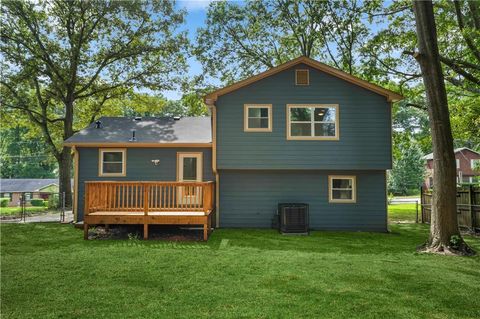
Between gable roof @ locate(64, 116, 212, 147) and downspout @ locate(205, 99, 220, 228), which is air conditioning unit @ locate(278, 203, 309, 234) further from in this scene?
gable roof @ locate(64, 116, 212, 147)

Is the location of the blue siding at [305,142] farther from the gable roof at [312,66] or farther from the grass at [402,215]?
the grass at [402,215]

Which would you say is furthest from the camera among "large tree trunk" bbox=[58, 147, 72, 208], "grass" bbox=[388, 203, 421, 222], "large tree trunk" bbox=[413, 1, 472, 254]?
"large tree trunk" bbox=[58, 147, 72, 208]

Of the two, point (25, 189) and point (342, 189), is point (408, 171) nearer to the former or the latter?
point (342, 189)

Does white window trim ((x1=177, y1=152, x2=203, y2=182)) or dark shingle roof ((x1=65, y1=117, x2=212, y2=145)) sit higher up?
dark shingle roof ((x1=65, y1=117, x2=212, y2=145))

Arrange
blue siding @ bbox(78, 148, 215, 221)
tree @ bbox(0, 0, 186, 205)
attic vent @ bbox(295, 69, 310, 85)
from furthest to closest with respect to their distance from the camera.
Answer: tree @ bbox(0, 0, 186, 205), blue siding @ bbox(78, 148, 215, 221), attic vent @ bbox(295, 69, 310, 85)

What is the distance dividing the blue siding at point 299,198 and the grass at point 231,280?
2.51 m

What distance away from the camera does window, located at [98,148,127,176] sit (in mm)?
11586

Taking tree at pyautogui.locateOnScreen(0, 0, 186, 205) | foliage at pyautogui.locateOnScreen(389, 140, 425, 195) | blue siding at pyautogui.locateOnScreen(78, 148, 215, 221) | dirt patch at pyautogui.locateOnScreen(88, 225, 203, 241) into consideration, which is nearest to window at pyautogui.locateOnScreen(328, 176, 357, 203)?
blue siding at pyautogui.locateOnScreen(78, 148, 215, 221)

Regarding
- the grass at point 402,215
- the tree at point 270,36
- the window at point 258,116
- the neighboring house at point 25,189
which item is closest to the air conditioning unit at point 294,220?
the window at point 258,116

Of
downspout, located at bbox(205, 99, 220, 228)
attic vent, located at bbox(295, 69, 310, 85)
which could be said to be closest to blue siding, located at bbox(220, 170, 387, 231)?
downspout, located at bbox(205, 99, 220, 228)

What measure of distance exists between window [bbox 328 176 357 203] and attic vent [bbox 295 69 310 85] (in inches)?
132

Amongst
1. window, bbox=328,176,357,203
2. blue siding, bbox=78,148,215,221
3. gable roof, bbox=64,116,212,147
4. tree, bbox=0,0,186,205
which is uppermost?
tree, bbox=0,0,186,205

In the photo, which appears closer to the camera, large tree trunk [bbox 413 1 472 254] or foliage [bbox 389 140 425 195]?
large tree trunk [bbox 413 1 472 254]

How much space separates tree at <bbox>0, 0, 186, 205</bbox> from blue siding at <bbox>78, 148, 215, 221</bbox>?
27.1 feet
